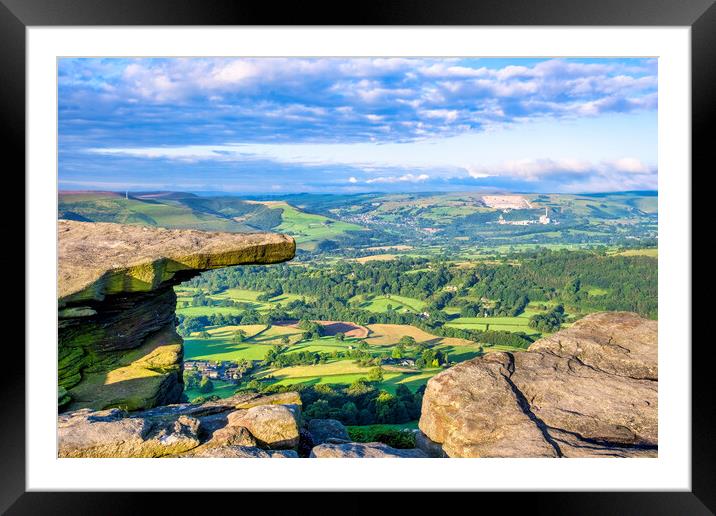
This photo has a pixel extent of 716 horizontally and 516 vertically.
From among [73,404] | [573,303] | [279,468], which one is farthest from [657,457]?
[573,303]

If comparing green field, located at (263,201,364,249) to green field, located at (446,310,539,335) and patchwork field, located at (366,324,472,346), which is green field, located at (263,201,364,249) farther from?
green field, located at (446,310,539,335)

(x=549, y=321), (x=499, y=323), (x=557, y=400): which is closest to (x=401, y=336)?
(x=499, y=323)

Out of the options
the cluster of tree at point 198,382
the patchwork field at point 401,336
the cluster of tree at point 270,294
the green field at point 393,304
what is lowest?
the cluster of tree at point 198,382

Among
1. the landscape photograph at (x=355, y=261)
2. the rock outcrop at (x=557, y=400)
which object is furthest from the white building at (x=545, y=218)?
the rock outcrop at (x=557, y=400)

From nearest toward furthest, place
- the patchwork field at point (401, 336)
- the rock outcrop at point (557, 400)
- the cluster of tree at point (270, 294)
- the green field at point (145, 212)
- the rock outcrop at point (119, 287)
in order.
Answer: the rock outcrop at point (557, 400) < the rock outcrop at point (119, 287) < the green field at point (145, 212) < the patchwork field at point (401, 336) < the cluster of tree at point (270, 294)

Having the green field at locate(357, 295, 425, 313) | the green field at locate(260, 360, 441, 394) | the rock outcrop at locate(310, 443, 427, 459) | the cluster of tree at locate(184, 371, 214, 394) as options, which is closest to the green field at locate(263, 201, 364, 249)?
the green field at locate(357, 295, 425, 313)

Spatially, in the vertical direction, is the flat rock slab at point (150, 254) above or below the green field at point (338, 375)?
above

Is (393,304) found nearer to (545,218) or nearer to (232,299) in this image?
(232,299)

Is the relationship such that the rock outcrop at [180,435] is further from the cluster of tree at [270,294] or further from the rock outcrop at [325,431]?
the cluster of tree at [270,294]
